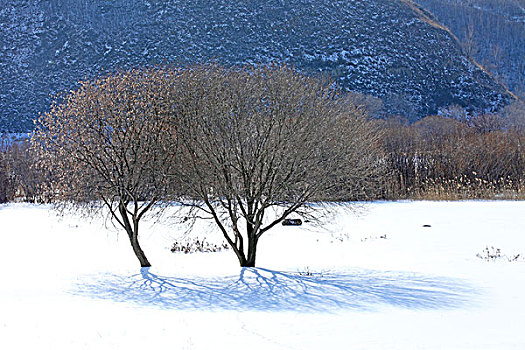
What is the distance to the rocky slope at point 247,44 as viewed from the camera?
52.0 meters

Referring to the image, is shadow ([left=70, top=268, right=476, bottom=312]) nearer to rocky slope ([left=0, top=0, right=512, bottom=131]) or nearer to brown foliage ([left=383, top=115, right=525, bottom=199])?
brown foliage ([left=383, top=115, right=525, bottom=199])

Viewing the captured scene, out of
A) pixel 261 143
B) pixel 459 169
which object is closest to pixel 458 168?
pixel 459 169

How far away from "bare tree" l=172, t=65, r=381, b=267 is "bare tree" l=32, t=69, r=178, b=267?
48cm

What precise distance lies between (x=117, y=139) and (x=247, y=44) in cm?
4961

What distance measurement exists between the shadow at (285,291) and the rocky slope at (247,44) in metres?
42.4

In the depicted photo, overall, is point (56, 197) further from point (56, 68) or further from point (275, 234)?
point (56, 68)

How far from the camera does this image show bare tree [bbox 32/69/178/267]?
9359 mm

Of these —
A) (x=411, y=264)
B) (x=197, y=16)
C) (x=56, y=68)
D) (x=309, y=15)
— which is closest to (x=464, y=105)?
(x=309, y=15)

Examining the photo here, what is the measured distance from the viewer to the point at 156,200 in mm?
9641

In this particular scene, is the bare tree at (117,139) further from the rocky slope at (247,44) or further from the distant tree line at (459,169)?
the rocky slope at (247,44)

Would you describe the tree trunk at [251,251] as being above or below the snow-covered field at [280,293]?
above

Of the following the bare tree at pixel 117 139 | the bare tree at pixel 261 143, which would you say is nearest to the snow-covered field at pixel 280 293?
the bare tree at pixel 261 143

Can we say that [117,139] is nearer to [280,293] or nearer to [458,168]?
[280,293]

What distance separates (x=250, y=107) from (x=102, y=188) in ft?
10.2
